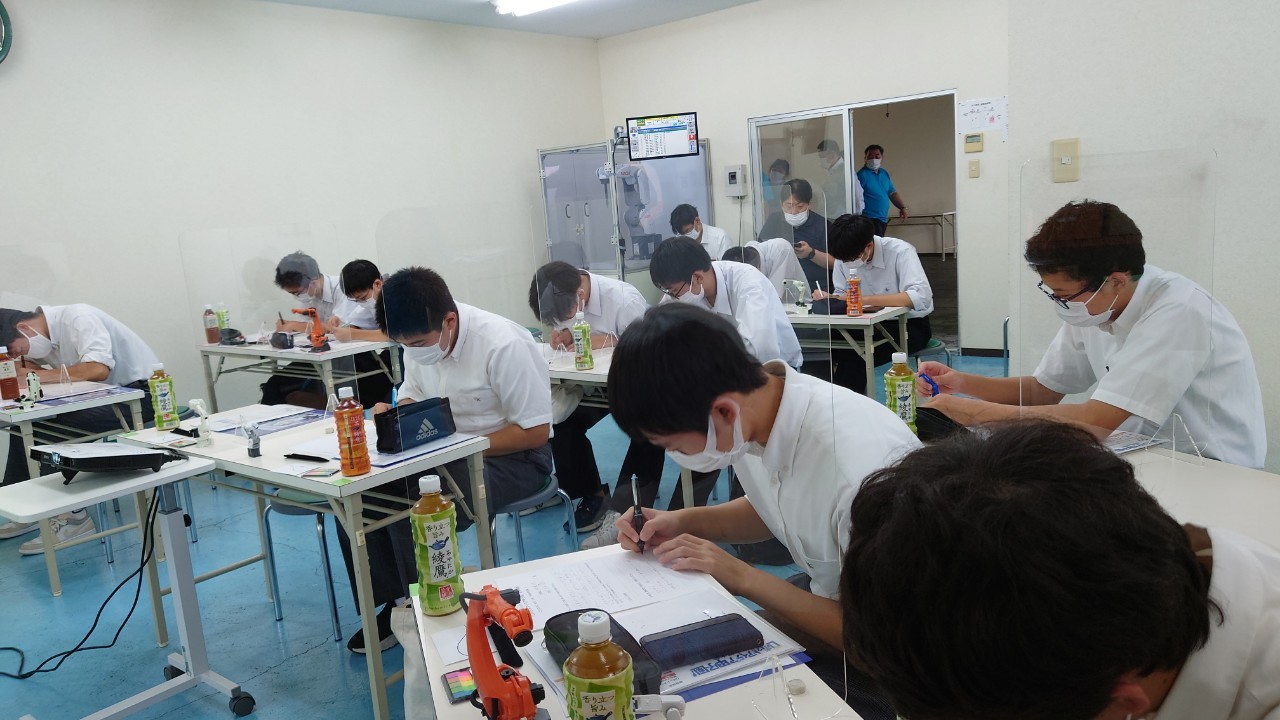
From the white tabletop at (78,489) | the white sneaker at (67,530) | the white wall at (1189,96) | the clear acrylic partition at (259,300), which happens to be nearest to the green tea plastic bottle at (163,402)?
the white tabletop at (78,489)

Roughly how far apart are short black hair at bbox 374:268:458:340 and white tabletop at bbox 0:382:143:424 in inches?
67.5

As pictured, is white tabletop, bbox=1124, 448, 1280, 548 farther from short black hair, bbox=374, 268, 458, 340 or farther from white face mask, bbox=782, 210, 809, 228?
white face mask, bbox=782, 210, 809, 228

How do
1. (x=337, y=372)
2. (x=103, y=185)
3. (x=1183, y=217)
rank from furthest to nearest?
(x=103, y=185), (x=337, y=372), (x=1183, y=217)

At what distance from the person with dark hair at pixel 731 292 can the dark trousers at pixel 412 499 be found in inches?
33.7

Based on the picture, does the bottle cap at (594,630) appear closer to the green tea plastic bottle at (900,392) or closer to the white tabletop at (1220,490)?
the white tabletop at (1220,490)

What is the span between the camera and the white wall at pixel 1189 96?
216 cm

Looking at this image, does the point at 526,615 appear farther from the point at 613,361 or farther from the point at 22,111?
the point at 22,111

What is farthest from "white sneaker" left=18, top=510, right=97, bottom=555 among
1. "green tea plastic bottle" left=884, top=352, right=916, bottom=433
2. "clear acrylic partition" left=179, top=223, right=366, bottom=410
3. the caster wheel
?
"green tea plastic bottle" left=884, top=352, right=916, bottom=433

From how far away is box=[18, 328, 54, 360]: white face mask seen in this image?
382 centimetres

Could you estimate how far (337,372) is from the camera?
4375 millimetres

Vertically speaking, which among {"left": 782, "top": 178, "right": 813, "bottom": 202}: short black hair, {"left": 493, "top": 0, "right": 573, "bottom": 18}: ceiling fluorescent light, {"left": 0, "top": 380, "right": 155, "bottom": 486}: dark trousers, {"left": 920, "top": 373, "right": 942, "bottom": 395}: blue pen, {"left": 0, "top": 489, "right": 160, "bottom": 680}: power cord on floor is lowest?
{"left": 0, "top": 489, "right": 160, "bottom": 680}: power cord on floor

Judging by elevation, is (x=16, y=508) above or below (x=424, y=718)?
above

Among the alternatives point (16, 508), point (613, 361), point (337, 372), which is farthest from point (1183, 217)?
point (337, 372)

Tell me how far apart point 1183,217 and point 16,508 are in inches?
107
